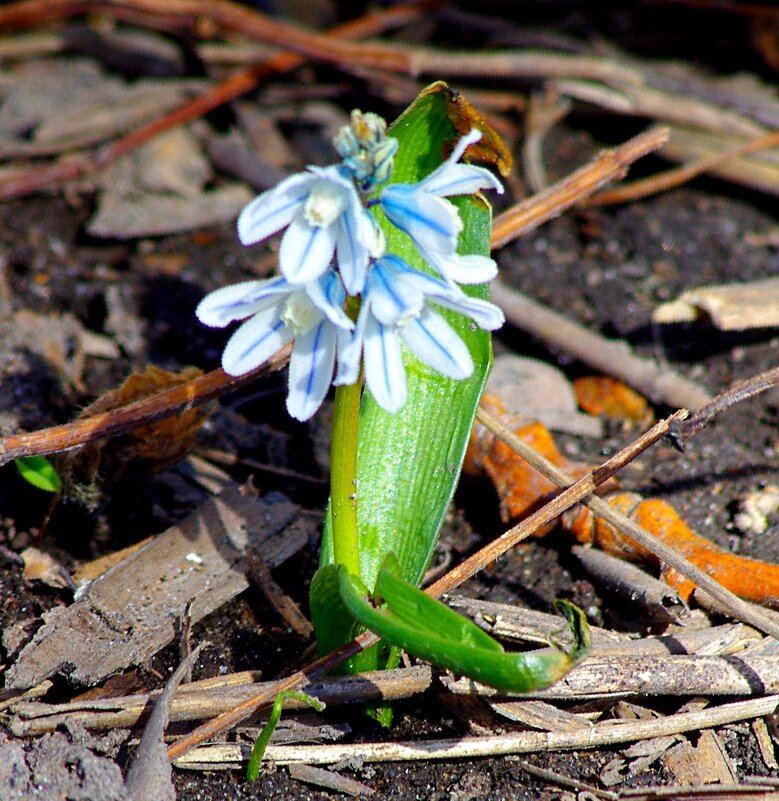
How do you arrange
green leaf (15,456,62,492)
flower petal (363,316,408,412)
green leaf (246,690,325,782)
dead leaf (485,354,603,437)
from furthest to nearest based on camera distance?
dead leaf (485,354,603,437) → green leaf (15,456,62,492) → green leaf (246,690,325,782) → flower petal (363,316,408,412)

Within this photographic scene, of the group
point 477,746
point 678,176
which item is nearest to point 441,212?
point 477,746

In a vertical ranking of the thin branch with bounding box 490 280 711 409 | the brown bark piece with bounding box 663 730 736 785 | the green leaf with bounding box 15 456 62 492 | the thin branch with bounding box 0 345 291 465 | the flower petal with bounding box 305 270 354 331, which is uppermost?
the flower petal with bounding box 305 270 354 331

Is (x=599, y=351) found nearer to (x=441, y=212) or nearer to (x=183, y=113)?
(x=441, y=212)

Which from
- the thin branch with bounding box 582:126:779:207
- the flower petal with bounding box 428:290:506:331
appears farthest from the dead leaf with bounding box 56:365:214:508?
the thin branch with bounding box 582:126:779:207

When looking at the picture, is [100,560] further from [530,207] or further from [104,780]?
[530,207]

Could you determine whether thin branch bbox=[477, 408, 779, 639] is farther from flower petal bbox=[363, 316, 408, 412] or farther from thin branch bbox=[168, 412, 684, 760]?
flower petal bbox=[363, 316, 408, 412]

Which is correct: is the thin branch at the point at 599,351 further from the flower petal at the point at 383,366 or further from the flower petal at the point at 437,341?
the flower petal at the point at 383,366

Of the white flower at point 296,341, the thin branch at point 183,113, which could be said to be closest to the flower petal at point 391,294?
the white flower at point 296,341

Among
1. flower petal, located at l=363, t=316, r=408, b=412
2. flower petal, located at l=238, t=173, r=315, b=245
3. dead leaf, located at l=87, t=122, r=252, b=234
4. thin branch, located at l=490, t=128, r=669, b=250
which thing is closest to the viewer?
flower petal, located at l=238, t=173, r=315, b=245
